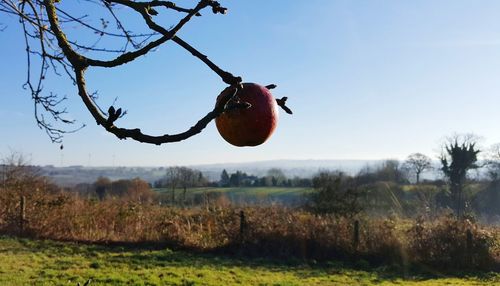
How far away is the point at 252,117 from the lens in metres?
1.09

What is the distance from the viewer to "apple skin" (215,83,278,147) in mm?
1086

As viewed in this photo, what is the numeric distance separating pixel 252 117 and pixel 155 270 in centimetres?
973

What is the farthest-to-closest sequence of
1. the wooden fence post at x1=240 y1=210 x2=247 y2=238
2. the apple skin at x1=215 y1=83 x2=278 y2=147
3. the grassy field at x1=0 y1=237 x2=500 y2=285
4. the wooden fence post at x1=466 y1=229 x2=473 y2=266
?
the wooden fence post at x1=240 y1=210 x2=247 y2=238, the wooden fence post at x1=466 y1=229 x2=473 y2=266, the grassy field at x1=0 y1=237 x2=500 y2=285, the apple skin at x1=215 y1=83 x2=278 y2=147

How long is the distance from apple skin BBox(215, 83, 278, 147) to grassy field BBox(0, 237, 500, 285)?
8.14 meters

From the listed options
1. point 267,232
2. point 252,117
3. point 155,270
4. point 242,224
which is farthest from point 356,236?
point 252,117

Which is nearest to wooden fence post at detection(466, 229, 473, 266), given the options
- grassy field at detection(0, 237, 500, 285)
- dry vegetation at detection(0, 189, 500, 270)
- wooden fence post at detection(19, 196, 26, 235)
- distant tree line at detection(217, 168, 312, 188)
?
dry vegetation at detection(0, 189, 500, 270)

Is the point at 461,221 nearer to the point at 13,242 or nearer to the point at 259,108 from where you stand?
the point at 13,242

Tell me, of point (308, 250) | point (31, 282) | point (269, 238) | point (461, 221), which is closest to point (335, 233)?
point (308, 250)

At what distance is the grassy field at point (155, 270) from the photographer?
923 cm

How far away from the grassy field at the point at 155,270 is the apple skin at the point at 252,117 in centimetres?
814

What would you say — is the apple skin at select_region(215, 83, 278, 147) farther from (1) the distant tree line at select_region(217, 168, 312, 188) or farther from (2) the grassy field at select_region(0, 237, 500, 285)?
(1) the distant tree line at select_region(217, 168, 312, 188)

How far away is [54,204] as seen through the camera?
15211 mm

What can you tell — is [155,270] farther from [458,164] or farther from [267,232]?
[458,164]

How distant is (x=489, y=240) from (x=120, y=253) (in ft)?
30.4
